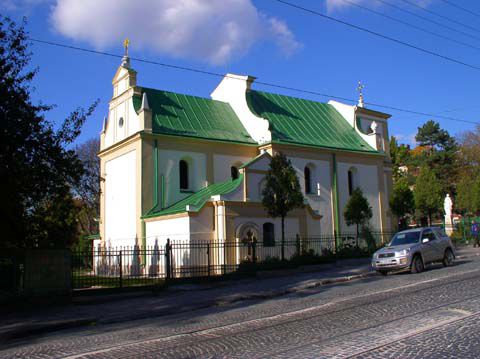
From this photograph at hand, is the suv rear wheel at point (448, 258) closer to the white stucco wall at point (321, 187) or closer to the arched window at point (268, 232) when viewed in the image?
the arched window at point (268, 232)

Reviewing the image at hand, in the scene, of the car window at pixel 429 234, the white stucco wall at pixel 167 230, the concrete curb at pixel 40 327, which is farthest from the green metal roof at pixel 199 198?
the concrete curb at pixel 40 327

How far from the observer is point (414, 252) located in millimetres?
18641

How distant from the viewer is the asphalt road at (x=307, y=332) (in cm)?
743

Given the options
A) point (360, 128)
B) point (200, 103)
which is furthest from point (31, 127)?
point (360, 128)

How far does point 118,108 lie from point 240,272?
15.7 meters

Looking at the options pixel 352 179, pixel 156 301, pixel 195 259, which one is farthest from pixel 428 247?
pixel 352 179

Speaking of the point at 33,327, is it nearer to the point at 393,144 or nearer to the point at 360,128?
the point at 360,128

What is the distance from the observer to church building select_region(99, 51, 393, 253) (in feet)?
88.1

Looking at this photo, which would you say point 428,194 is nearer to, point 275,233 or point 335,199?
point 335,199

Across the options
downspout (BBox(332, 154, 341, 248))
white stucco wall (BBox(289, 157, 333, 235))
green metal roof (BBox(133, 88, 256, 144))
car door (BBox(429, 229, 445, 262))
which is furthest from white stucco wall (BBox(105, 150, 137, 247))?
car door (BBox(429, 229, 445, 262))

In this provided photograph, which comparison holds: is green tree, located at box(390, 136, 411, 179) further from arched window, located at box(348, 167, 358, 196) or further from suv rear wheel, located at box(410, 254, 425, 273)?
suv rear wheel, located at box(410, 254, 425, 273)

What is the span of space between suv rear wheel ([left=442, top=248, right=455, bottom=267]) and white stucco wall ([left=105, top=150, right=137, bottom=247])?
1667cm

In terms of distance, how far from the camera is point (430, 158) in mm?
64375

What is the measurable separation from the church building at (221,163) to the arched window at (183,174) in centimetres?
6
